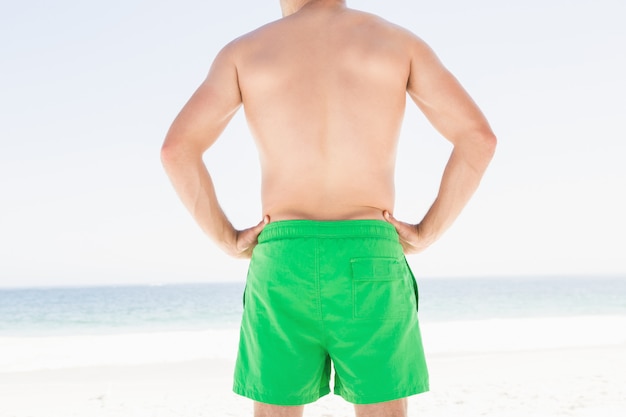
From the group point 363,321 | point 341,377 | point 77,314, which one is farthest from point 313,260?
point 77,314

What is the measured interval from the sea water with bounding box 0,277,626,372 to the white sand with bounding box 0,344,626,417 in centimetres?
102

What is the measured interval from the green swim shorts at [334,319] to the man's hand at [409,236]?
0.06 meters

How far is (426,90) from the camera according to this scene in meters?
1.77

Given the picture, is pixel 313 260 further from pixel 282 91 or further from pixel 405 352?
pixel 282 91

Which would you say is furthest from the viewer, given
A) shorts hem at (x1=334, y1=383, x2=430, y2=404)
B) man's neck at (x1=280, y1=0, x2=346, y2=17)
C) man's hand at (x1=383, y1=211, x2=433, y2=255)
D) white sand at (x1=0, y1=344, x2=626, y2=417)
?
white sand at (x1=0, y1=344, x2=626, y2=417)

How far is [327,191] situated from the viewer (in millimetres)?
1656

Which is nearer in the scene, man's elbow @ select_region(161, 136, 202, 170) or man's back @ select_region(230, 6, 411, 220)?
man's back @ select_region(230, 6, 411, 220)

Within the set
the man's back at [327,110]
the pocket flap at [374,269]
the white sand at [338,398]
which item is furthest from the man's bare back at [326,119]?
the white sand at [338,398]

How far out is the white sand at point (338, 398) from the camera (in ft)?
15.4

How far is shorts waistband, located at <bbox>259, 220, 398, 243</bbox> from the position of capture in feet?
5.31

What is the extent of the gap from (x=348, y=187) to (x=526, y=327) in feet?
36.0

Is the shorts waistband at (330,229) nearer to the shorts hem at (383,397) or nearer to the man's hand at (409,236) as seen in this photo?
the man's hand at (409,236)

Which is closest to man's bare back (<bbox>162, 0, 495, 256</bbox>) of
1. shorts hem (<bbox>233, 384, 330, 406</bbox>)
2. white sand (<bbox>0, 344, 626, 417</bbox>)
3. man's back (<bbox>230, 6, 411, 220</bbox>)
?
man's back (<bbox>230, 6, 411, 220</bbox>)

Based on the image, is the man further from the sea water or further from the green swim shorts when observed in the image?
the sea water
